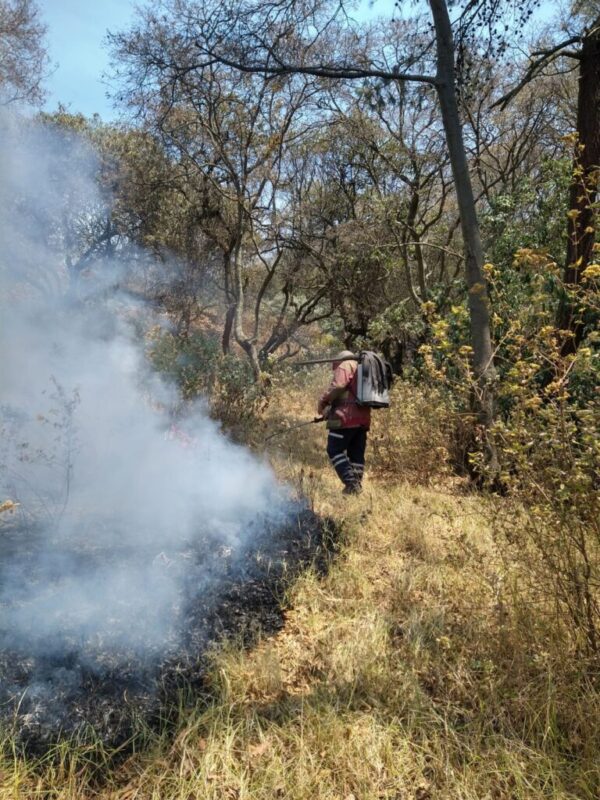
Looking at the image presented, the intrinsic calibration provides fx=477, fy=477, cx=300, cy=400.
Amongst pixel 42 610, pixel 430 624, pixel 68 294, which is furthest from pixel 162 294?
pixel 430 624

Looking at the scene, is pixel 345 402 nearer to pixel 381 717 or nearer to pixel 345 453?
pixel 345 453

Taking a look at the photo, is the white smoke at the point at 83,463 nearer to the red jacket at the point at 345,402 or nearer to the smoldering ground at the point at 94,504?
the smoldering ground at the point at 94,504

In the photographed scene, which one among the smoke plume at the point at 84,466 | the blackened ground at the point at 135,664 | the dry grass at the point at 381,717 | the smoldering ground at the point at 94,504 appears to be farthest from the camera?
the smoke plume at the point at 84,466

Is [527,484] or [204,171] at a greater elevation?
[204,171]

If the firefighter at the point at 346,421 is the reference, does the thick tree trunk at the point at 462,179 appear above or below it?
above

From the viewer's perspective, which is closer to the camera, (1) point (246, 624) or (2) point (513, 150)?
(1) point (246, 624)

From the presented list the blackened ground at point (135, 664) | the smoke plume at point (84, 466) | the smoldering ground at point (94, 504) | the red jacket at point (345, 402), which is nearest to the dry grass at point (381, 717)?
the blackened ground at point (135, 664)

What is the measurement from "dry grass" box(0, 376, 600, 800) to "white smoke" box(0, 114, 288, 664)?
56 centimetres

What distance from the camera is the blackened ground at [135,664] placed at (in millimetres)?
1947

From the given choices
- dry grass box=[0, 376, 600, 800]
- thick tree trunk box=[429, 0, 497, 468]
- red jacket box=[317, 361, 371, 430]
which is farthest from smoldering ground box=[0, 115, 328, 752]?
thick tree trunk box=[429, 0, 497, 468]

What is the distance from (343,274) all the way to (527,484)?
7939 millimetres

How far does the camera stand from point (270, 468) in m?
4.71

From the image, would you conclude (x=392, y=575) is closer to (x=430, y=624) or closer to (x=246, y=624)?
(x=430, y=624)

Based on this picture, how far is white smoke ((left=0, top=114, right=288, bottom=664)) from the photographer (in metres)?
2.54
